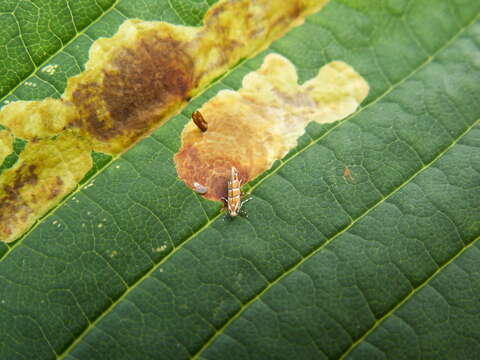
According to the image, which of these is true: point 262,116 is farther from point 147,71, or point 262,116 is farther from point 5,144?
point 5,144

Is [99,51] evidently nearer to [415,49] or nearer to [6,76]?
[6,76]

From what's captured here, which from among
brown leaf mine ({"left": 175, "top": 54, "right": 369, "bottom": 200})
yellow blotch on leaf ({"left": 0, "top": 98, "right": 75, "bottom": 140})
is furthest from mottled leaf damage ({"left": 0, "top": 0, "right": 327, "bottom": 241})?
brown leaf mine ({"left": 175, "top": 54, "right": 369, "bottom": 200})

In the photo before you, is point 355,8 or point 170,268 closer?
point 170,268

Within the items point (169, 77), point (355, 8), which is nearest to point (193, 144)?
point (169, 77)

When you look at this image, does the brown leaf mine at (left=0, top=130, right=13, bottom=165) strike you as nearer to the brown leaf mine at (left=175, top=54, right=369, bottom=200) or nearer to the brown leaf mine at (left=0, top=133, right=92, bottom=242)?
the brown leaf mine at (left=0, top=133, right=92, bottom=242)

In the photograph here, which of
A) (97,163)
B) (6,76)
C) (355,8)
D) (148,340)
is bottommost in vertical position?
(148,340)

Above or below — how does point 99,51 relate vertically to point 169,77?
above

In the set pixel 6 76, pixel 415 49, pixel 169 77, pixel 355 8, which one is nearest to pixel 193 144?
pixel 169 77
